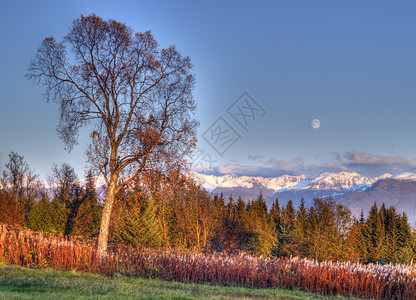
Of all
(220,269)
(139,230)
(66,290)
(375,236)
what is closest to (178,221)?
(139,230)

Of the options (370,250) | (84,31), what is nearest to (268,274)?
(84,31)

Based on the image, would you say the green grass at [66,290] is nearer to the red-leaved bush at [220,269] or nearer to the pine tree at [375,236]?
the red-leaved bush at [220,269]

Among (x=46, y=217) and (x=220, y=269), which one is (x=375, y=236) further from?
(x=220, y=269)

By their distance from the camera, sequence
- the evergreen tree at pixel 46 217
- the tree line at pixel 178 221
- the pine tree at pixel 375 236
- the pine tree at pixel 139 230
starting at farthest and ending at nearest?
1. the pine tree at pixel 375 236
2. the evergreen tree at pixel 46 217
3. the pine tree at pixel 139 230
4. the tree line at pixel 178 221

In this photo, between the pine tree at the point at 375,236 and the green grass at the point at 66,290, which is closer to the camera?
the green grass at the point at 66,290

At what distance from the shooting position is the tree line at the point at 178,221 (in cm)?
2152

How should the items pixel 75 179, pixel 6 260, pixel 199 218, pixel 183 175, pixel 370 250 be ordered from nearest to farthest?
pixel 6 260 < pixel 183 175 < pixel 199 218 < pixel 75 179 < pixel 370 250

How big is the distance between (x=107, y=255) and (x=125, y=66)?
9980 mm

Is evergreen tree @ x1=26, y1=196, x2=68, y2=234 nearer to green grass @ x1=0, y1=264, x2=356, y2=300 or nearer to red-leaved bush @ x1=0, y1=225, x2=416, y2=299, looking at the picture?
red-leaved bush @ x1=0, y1=225, x2=416, y2=299

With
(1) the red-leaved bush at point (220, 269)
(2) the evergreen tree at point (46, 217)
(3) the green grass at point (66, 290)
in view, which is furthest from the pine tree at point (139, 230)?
(2) the evergreen tree at point (46, 217)

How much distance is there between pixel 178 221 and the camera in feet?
153

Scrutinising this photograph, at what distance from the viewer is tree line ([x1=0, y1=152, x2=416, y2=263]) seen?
70.6ft

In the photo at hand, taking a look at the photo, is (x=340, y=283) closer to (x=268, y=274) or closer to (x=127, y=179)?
(x=268, y=274)

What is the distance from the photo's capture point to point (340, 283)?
481 inches
